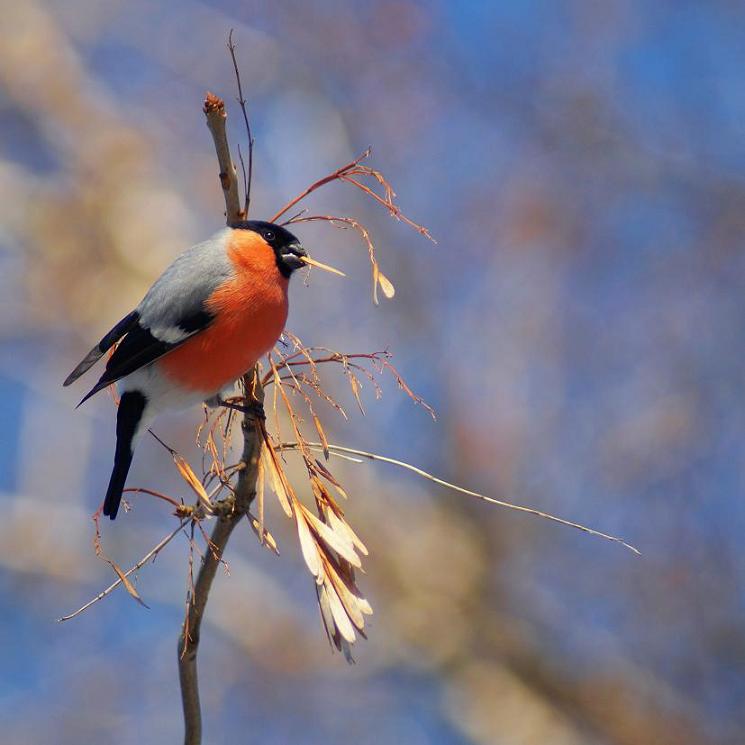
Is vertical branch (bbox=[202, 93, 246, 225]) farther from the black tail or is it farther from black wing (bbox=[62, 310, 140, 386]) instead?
the black tail

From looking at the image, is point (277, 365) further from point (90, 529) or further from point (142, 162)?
point (142, 162)

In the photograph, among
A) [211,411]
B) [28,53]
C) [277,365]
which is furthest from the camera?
[28,53]

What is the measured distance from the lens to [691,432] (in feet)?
17.0

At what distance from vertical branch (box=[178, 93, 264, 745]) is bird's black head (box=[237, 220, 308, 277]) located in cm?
68

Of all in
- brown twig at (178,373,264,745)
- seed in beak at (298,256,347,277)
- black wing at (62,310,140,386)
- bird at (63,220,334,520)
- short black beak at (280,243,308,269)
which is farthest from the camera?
short black beak at (280,243,308,269)

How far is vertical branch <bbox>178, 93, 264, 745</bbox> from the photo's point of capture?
1358mm

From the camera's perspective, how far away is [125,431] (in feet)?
6.95

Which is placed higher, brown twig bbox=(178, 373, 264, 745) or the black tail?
the black tail

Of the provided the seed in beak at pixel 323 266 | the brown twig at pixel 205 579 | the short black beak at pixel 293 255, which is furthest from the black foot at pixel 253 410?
the short black beak at pixel 293 255

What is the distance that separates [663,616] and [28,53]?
17.8 ft

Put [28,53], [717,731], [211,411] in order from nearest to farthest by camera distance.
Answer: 1. [211,411]
2. [717,731]
3. [28,53]

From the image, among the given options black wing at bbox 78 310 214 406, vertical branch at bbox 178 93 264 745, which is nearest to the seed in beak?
vertical branch at bbox 178 93 264 745

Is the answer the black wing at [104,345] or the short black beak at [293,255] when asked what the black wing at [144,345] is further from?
the short black beak at [293,255]

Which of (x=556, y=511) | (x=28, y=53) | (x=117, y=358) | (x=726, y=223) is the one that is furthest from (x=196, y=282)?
(x=28, y=53)
